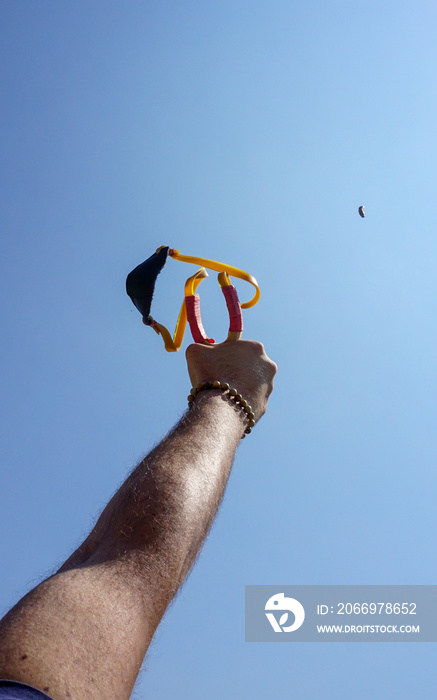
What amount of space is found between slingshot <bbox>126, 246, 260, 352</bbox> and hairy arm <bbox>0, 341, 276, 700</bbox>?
6.77 ft

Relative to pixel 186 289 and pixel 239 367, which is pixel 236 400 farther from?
pixel 186 289

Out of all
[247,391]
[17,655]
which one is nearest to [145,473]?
[17,655]

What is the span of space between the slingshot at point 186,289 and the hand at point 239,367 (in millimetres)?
494

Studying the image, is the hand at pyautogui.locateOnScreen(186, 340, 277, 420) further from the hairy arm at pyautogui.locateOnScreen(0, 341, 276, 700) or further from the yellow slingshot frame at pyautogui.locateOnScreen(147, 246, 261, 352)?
the hairy arm at pyautogui.locateOnScreen(0, 341, 276, 700)

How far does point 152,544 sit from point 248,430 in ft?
5.31

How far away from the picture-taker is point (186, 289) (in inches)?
204

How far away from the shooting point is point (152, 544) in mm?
1949

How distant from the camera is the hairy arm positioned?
140 cm

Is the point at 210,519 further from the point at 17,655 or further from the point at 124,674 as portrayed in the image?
the point at 17,655

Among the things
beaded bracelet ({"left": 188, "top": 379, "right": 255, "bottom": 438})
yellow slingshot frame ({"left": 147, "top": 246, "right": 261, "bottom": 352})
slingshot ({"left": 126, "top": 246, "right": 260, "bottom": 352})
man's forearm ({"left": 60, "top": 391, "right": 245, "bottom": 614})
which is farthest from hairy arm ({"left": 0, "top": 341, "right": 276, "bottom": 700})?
slingshot ({"left": 126, "top": 246, "right": 260, "bottom": 352})

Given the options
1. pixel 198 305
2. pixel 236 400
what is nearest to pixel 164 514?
pixel 236 400

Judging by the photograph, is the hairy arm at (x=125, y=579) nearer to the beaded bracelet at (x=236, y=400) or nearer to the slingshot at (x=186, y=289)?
the beaded bracelet at (x=236, y=400)

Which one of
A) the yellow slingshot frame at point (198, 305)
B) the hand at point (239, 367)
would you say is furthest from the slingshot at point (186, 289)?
the hand at point (239, 367)

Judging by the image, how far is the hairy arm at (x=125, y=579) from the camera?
140 cm
